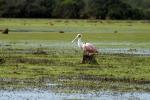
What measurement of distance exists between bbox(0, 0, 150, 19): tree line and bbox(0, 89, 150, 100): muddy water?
69474 millimetres

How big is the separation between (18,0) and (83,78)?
7040cm

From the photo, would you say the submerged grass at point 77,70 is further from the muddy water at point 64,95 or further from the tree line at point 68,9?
the tree line at point 68,9

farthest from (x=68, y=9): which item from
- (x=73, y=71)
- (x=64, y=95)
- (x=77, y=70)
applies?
(x=64, y=95)

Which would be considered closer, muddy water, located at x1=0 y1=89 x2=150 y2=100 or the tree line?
muddy water, located at x1=0 y1=89 x2=150 y2=100

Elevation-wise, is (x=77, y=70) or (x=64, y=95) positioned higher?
(x=64, y=95)

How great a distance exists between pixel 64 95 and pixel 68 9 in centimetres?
7412

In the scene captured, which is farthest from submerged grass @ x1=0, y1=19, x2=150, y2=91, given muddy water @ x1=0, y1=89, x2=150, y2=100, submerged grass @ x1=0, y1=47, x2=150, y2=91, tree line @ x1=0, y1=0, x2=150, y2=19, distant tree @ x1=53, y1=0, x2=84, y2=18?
distant tree @ x1=53, y1=0, x2=84, y2=18

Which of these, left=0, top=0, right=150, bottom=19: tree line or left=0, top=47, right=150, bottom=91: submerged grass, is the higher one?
left=0, top=47, right=150, bottom=91: submerged grass

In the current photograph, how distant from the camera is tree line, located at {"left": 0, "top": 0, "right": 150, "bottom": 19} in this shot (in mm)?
85875

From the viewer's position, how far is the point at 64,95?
1447 centimetres

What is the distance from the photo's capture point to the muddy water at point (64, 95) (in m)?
14.1

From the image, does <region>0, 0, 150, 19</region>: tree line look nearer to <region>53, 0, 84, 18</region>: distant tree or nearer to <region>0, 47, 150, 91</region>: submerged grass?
<region>53, 0, 84, 18</region>: distant tree

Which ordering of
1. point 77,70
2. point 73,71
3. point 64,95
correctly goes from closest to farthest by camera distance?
1. point 64,95
2. point 73,71
3. point 77,70

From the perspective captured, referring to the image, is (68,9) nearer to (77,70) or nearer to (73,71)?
(77,70)
